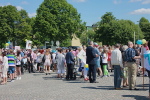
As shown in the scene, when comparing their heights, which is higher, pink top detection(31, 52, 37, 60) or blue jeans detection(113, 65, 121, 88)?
pink top detection(31, 52, 37, 60)

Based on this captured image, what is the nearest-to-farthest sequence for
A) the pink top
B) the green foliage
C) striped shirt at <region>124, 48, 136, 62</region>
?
striped shirt at <region>124, 48, 136, 62</region> < the pink top < the green foliage

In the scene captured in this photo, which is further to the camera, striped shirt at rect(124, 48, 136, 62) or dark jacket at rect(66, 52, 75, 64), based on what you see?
dark jacket at rect(66, 52, 75, 64)

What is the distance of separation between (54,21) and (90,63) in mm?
44298

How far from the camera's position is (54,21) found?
57.2m

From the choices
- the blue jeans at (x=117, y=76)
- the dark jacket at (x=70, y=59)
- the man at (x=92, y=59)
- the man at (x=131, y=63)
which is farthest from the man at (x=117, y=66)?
the dark jacket at (x=70, y=59)

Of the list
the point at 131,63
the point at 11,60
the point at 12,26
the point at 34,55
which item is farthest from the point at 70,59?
the point at 12,26

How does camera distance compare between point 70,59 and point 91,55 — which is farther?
point 70,59

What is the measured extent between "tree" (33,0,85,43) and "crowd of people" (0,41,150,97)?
34.0m

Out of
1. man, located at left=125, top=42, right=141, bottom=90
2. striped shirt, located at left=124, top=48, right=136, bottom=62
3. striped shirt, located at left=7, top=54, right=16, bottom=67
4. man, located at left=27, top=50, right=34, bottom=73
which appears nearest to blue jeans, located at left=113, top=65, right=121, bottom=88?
man, located at left=125, top=42, right=141, bottom=90

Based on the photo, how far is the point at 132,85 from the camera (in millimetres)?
11188

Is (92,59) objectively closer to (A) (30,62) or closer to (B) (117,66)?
(B) (117,66)

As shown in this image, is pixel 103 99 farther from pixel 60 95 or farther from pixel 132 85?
pixel 132 85

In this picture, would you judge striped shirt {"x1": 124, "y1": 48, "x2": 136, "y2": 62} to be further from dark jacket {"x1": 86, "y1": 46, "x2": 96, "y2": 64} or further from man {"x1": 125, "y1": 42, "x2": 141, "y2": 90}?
dark jacket {"x1": 86, "y1": 46, "x2": 96, "y2": 64}

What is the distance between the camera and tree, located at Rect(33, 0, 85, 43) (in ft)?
187
